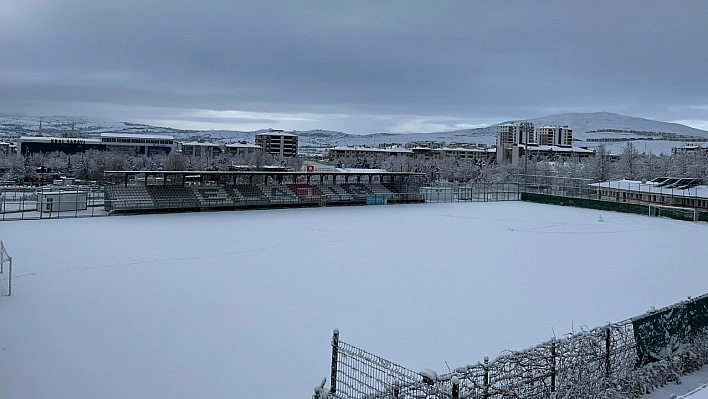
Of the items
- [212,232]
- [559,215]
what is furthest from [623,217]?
[212,232]

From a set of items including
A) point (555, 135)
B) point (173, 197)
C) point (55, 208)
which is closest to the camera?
point (55, 208)

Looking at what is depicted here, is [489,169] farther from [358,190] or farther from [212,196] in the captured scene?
[212,196]

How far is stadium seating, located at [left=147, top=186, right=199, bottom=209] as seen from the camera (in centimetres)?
2847

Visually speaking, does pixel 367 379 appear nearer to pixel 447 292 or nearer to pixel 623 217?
pixel 447 292

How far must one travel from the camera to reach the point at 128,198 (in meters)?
27.7

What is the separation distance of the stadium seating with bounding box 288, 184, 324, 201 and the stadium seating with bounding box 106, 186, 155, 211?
28.2 ft

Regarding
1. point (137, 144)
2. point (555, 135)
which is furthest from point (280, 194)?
point (555, 135)

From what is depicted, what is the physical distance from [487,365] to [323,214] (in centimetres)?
2318

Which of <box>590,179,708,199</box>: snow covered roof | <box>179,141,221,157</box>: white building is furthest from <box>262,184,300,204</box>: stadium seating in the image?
<box>179,141,221,157</box>: white building

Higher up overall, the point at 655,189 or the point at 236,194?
the point at 655,189

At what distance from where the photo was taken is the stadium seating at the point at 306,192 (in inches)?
1314

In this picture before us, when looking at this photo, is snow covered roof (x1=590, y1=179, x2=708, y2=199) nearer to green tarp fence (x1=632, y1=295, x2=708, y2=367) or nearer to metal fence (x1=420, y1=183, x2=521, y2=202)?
metal fence (x1=420, y1=183, x2=521, y2=202)

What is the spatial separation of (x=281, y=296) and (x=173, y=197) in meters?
18.9

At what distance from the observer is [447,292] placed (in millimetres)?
12633
